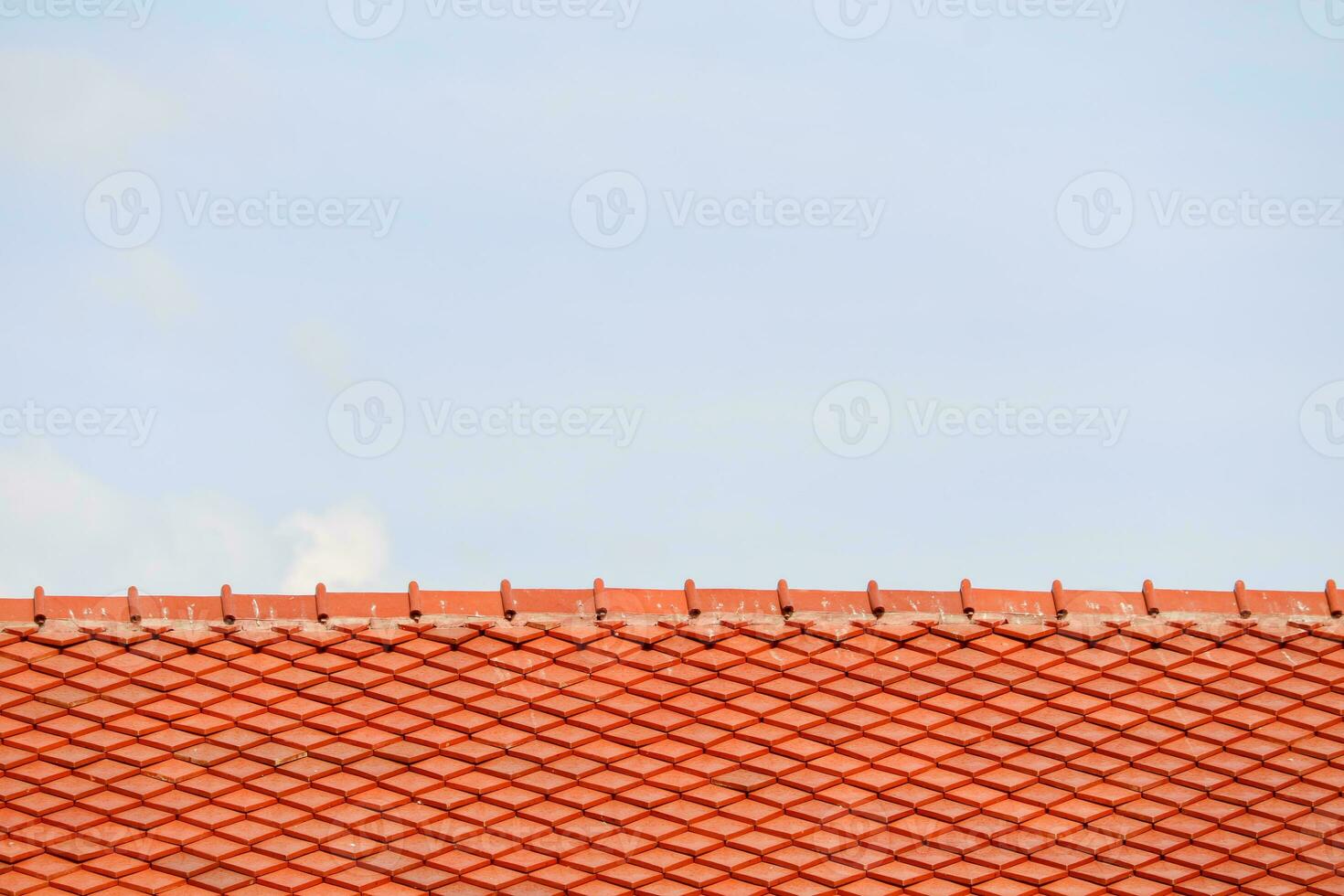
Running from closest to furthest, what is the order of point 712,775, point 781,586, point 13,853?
point 13,853
point 712,775
point 781,586

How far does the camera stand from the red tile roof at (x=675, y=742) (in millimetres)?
10523

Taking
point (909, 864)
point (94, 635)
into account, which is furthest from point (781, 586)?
point (94, 635)

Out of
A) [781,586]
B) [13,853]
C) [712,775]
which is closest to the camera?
[13,853]

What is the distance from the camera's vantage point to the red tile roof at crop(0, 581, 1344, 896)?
34.5ft

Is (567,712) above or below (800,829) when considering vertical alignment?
above

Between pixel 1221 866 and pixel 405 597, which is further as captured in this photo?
pixel 405 597

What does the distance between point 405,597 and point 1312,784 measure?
6.65m

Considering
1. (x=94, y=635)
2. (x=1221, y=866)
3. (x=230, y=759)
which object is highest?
(x=94, y=635)

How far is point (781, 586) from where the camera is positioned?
1180 centimetres

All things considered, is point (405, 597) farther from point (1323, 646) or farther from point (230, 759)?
point (1323, 646)

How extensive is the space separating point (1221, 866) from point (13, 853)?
8113 mm

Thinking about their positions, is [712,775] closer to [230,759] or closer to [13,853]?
[230,759]

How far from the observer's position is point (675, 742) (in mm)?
11172

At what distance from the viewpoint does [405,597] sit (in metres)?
11.6
